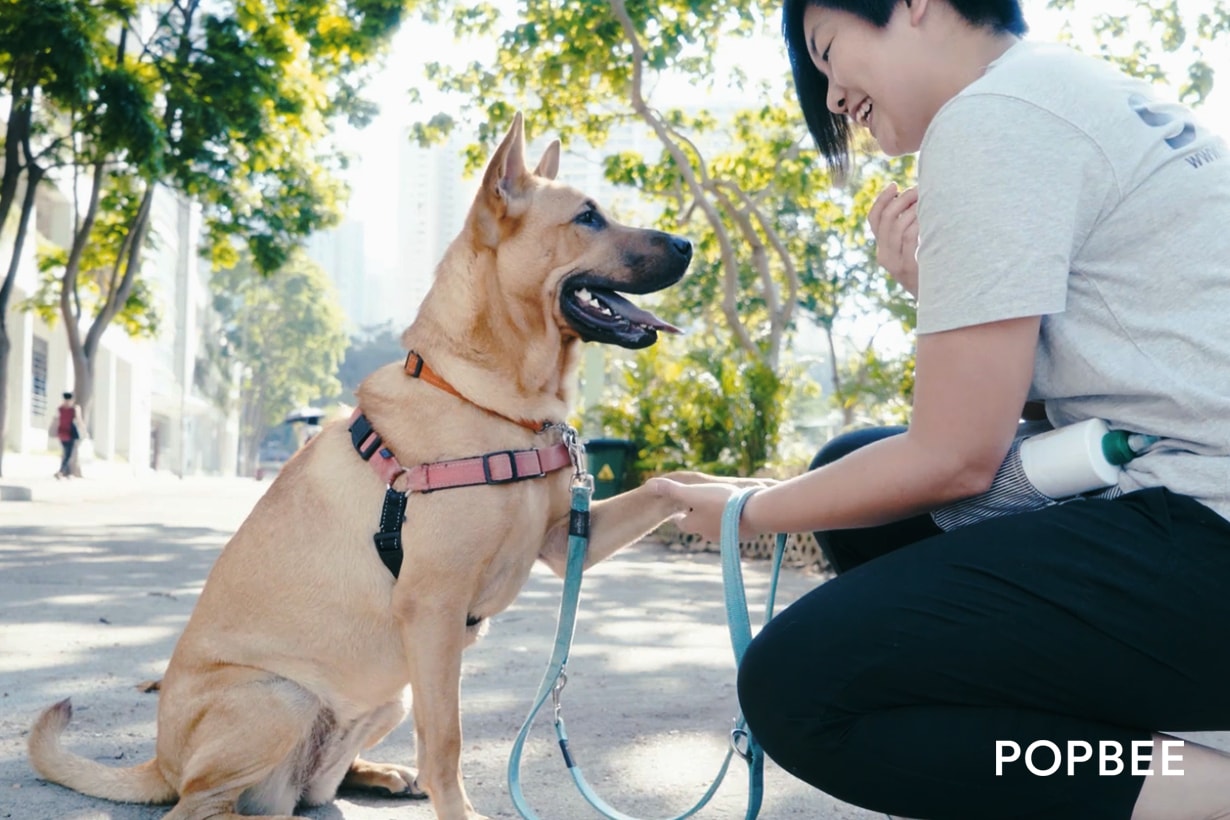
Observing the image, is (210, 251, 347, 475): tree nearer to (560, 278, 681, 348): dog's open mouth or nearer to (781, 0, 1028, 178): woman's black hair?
(560, 278, 681, 348): dog's open mouth

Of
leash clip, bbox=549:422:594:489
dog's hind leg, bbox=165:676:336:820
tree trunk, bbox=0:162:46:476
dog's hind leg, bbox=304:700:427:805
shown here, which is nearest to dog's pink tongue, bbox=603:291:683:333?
leash clip, bbox=549:422:594:489

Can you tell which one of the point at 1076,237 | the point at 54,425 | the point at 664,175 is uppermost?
the point at 664,175

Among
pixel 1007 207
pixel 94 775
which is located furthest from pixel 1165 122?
pixel 94 775

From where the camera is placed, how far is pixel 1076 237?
6.32 feet

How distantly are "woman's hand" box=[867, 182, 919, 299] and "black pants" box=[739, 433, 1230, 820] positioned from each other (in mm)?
615

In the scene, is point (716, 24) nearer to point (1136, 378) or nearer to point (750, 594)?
point (750, 594)

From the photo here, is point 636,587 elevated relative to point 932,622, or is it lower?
lower

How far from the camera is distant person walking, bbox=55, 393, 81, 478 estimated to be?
78.9 ft

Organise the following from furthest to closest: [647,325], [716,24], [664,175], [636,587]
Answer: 1. [664,175]
2. [716,24]
3. [636,587]
4. [647,325]

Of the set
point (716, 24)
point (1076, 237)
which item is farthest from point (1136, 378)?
point (716, 24)

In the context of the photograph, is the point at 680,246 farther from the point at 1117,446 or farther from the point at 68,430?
the point at 68,430

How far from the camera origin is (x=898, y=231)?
235cm

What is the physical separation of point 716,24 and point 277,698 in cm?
1410

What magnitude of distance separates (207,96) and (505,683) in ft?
43.0
